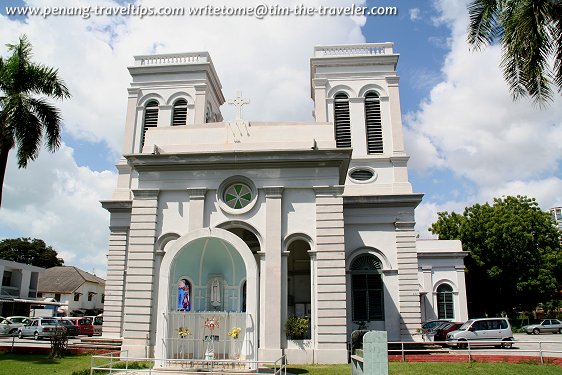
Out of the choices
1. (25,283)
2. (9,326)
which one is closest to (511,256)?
(9,326)

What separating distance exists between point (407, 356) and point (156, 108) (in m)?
20.5

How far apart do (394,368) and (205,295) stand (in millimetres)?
7589

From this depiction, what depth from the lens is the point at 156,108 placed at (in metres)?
30.4

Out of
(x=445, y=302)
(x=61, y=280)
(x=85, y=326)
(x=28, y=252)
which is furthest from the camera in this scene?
(x=28, y=252)

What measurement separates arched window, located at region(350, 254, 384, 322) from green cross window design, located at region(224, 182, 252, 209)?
7.08m

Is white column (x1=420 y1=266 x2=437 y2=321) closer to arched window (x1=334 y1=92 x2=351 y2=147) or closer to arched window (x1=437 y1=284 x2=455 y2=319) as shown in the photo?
arched window (x1=437 y1=284 x2=455 y2=319)

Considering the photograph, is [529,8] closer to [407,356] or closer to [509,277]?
[407,356]

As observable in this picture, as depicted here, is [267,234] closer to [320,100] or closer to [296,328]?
[296,328]

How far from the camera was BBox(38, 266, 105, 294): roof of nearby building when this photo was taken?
5981 centimetres

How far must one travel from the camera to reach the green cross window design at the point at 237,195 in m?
20.7

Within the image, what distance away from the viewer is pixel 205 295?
19.0 metres

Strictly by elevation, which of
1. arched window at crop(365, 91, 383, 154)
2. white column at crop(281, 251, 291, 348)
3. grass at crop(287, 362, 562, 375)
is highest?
arched window at crop(365, 91, 383, 154)

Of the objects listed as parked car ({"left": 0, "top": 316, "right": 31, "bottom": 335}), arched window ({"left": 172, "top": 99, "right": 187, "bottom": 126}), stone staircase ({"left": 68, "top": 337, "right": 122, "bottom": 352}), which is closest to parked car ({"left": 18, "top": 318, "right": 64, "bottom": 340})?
parked car ({"left": 0, "top": 316, "right": 31, "bottom": 335})

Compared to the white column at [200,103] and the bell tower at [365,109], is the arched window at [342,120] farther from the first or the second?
the white column at [200,103]
